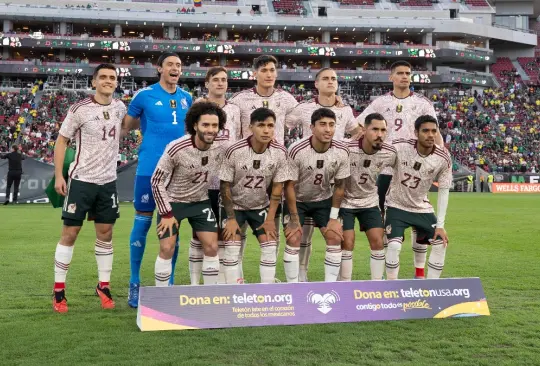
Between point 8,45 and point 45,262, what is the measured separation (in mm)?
46368

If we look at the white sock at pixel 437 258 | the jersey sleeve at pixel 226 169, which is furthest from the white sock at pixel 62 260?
the white sock at pixel 437 258

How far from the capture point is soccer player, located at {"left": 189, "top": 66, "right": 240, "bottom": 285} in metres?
6.66

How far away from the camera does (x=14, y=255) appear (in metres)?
9.68

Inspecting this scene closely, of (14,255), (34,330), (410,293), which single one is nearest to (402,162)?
(410,293)

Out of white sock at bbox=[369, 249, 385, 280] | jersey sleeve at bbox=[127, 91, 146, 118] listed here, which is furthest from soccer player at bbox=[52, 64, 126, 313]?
white sock at bbox=[369, 249, 385, 280]

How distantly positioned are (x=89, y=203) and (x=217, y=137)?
1.40 meters

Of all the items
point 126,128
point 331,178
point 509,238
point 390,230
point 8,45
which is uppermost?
point 8,45

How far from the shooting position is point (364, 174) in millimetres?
6770

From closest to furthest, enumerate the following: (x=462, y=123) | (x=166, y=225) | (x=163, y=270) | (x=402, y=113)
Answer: (x=166, y=225)
(x=163, y=270)
(x=402, y=113)
(x=462, y=123)

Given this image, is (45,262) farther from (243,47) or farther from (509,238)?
(243,47)

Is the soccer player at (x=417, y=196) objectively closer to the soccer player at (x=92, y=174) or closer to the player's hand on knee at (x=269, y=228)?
the player's hand on knee at (x=269, y=228)

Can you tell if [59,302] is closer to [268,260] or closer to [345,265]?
[268,260]

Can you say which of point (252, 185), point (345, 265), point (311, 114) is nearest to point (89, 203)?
point (252, 185)

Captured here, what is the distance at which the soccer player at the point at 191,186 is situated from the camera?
582 centimetres
